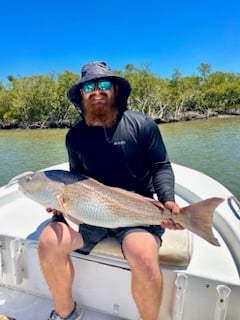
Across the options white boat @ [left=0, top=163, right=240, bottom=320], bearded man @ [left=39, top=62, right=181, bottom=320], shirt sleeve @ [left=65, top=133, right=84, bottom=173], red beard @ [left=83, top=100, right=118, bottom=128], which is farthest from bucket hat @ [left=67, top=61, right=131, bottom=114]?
white boat @ [left=0, top=163, right=240, bottom=320]

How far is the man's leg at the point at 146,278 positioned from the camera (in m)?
1.47

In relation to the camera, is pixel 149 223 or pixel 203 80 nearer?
pixel 149 223

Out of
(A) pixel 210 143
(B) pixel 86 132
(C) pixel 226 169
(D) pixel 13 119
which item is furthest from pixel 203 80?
(B) pixel 86 132

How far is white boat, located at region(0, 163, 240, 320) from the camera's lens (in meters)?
1.57

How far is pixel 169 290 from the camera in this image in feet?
5.48

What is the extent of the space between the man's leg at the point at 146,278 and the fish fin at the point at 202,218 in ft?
0.77

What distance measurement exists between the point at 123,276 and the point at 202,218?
0.61 meters

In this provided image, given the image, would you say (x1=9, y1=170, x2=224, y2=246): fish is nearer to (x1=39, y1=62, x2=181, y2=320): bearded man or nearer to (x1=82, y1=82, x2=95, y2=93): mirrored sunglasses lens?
(x1=39, y1=62, x2=181, y2=320): bearded man

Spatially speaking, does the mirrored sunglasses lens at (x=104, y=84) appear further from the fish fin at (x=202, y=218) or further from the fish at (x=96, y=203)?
the fish fin at (x=202, y=218)

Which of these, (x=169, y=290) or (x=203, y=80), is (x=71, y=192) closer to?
(x=169, y=290)

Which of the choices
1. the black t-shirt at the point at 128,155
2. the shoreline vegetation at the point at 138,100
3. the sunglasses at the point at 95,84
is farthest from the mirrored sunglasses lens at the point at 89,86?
the shoreline vegetation at the point at 138,100

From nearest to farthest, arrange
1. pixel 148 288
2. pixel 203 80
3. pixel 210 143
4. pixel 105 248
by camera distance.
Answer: pixel 148 288 < pixel 105 248 < pixel 210 143 < pixel 203 80

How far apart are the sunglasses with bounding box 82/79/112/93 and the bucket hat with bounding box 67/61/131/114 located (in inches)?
1.1

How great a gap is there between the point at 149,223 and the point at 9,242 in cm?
102
